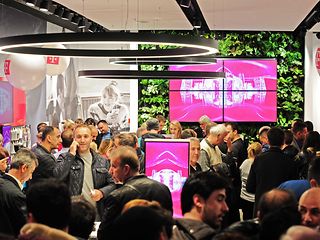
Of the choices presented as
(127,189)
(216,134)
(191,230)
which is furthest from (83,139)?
(191,230)

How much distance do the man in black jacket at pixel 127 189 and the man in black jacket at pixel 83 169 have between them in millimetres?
1553

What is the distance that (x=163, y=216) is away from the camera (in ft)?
8.61

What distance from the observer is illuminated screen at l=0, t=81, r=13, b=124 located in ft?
34.9

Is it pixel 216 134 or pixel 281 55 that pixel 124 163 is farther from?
pixel 281 55

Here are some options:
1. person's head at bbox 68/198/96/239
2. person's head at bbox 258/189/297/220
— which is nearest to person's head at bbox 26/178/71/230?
person's head at bbox 68/198/96/239

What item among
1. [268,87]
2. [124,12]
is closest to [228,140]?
[124,12]

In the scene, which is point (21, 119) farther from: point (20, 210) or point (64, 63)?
point (20, 210)

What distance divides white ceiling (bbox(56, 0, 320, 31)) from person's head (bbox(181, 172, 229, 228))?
7.43 meters

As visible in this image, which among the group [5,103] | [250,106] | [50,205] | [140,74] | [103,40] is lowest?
[50,205]

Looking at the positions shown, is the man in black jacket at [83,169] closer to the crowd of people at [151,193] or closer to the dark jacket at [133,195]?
the crowd of people at [151,193]

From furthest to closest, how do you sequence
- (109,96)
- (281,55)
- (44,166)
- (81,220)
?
1. (281,55)
2. (109,96)
3. (44,166)
4. (81,220)

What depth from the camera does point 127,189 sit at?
480cm

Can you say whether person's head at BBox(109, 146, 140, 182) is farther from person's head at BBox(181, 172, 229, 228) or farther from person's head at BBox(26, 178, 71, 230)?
person's head at BBox(26, 178, 71, 230)

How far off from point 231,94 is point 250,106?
1.67ft
